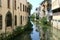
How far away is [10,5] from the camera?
69.6ft

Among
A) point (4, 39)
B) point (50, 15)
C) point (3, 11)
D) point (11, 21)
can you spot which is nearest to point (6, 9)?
point (3, 11)

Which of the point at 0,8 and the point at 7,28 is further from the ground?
the point at 0,8

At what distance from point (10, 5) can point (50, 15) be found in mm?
31703

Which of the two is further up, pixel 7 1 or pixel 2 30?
pixel 7 1

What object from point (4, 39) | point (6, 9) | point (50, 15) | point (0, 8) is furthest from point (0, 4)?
point (50, 15)

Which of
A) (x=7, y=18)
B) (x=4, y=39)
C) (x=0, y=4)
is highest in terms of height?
(x=0, y=4)

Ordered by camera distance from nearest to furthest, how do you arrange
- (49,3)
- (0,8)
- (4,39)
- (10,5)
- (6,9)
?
(4,39), (0,8), (6,9), (10,5), (49,3)

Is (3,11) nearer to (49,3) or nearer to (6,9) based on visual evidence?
(6,9)

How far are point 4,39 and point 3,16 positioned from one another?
10.4 ft

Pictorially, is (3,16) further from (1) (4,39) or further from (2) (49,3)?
(2) (49,3)

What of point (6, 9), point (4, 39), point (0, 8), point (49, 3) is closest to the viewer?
point (4, 39)

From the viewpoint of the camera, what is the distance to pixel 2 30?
18.0 m

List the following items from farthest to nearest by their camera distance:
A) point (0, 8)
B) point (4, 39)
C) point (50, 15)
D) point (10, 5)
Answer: point (50, 15) → point (10, 5) → point (0, 8) → point (4, 39)

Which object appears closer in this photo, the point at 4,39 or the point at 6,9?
the point at 4,39
